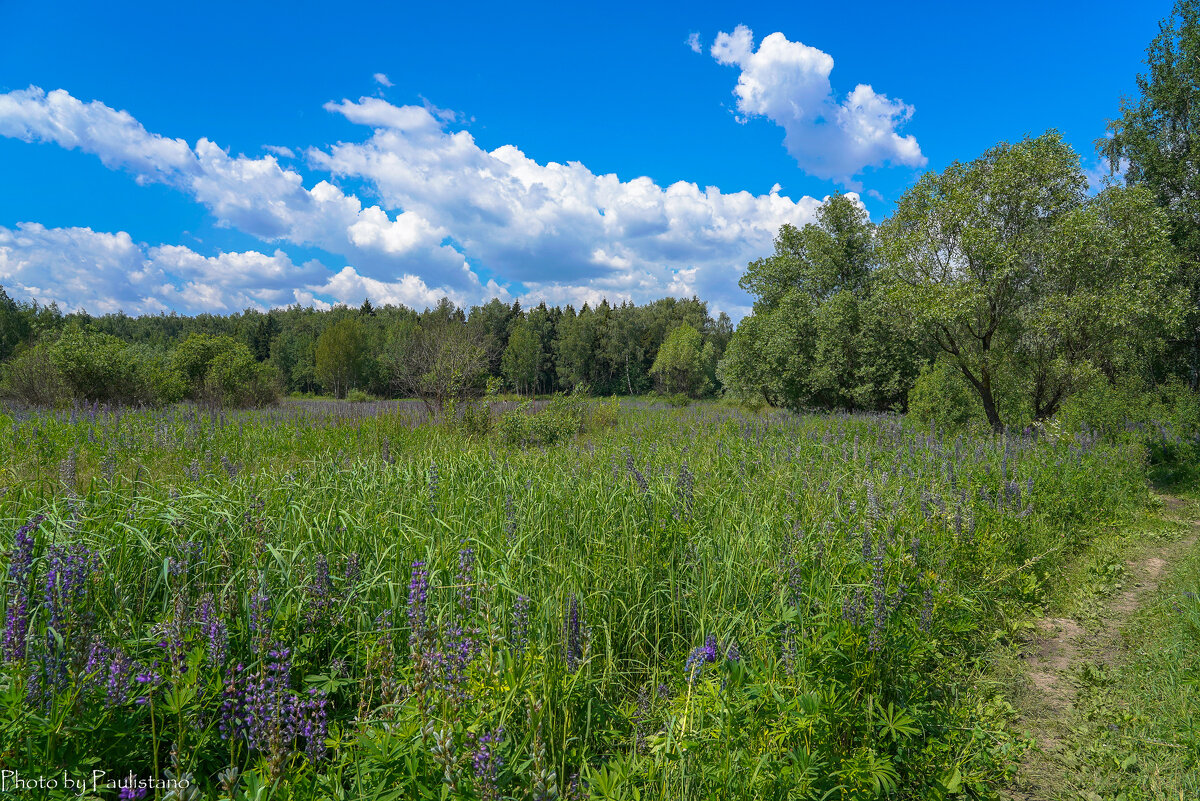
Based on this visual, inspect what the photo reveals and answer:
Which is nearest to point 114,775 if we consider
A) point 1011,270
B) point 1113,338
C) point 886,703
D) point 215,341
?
point 886,703

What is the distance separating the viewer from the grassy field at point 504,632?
1965 mm

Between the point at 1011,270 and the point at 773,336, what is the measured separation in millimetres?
12025

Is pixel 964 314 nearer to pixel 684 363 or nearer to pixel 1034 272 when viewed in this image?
pixel 1034 272

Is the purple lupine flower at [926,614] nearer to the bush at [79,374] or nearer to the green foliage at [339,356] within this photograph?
the bush at [79,374]

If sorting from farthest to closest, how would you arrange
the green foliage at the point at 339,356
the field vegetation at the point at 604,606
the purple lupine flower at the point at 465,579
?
the green foliage at the point at 339,356 < the purple lupine flower at the point at 465,579 < the field vegetation at the point at 604,606

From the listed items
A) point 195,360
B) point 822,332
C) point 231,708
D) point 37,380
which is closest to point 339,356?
point 195,360

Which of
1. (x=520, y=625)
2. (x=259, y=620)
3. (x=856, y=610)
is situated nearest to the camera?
(x=259, y=620)

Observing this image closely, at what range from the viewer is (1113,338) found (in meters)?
12.1

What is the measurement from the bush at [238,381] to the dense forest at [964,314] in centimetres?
8

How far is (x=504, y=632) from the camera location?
2801 millimetres

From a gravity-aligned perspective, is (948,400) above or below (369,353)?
below

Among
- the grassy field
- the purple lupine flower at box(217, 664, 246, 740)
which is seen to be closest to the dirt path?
the grassy field

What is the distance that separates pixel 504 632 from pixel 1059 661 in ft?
14.6

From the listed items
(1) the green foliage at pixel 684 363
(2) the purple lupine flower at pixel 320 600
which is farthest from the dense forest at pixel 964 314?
(1) the green foliage at pixel 684 363
